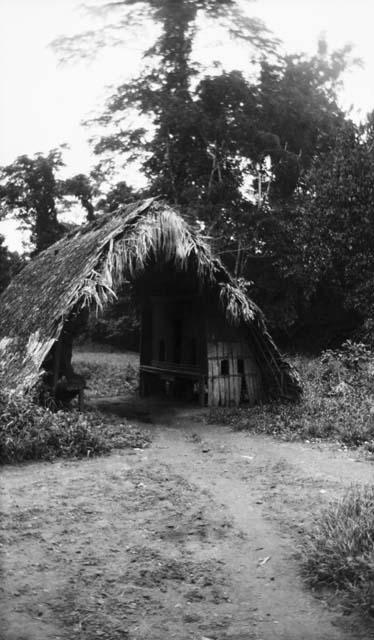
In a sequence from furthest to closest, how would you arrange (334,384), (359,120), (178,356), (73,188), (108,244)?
(73,188), (359,120), (178,356), (334,384), (108,244)

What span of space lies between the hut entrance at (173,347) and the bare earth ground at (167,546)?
468 centimetres

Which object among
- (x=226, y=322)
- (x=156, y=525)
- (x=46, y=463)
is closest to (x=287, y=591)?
(x=156, y=525)

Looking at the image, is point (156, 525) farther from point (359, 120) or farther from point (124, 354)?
point (124, 354)

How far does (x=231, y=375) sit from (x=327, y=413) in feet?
8.79

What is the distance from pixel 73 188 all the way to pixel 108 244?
44.3 ft

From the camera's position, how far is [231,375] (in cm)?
1195

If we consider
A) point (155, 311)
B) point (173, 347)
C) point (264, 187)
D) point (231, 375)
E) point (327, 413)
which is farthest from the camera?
point (264, 187)

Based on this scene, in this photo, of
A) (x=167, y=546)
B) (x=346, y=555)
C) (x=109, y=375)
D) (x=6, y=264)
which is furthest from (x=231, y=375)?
(x=6, y=264)

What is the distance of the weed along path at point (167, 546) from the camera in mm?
3346

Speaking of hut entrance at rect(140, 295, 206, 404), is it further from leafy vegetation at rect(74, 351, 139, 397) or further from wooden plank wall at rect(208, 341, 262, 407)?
Answer: leafy vegetation at rect(74, 351, 139, 397)

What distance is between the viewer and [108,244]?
10016mm

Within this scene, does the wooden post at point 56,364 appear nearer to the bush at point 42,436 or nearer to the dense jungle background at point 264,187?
the bush at point 42,436

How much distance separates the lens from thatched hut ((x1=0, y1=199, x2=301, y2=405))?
31.4 ft

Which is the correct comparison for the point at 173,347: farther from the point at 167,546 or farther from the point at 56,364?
the point at 167,546
